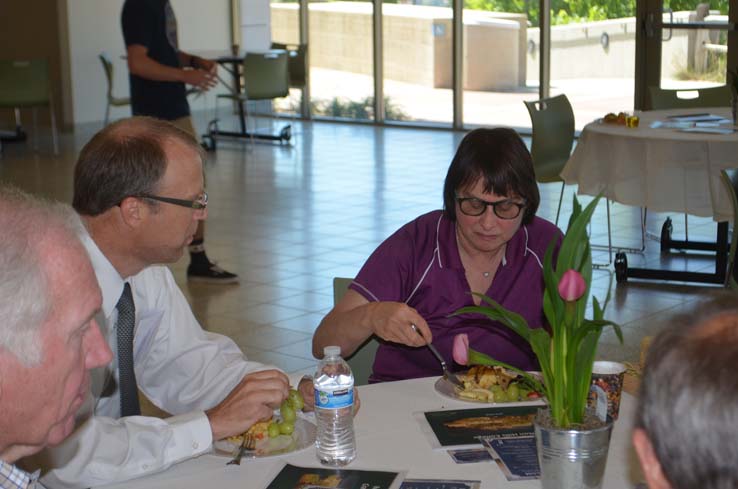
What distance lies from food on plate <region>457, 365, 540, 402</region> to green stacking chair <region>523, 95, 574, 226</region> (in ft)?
14.2

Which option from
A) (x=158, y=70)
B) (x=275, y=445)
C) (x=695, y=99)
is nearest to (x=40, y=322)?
(x=275, y=445)

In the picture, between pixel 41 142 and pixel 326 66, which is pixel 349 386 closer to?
pixel 41 142

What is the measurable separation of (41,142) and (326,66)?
368cm

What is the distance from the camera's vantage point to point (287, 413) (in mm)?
2250

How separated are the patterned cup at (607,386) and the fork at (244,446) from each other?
0.69m

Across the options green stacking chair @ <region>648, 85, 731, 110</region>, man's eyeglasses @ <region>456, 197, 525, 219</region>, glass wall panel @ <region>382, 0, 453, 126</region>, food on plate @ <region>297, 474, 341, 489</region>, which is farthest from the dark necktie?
glass wall panel @ <region>382, 0, 453, 126</region>

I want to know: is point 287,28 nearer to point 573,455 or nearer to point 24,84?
point 24,84

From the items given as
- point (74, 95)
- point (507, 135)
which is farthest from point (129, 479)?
point (74, 95)

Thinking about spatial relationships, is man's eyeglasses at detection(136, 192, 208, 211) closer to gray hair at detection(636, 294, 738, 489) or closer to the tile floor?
gray hair at detection(636, 294, 738, 489)

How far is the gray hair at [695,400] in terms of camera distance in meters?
0.97

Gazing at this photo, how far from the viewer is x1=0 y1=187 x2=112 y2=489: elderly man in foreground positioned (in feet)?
4.47

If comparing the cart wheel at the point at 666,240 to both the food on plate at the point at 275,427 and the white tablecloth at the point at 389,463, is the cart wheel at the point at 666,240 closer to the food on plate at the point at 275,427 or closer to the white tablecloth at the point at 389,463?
the white tablecloth at the point at 389,463

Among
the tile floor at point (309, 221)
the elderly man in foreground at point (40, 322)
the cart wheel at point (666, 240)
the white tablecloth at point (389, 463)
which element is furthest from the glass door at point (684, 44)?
the elderly man in foreground at point (40, 322)

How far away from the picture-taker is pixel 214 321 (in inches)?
222
